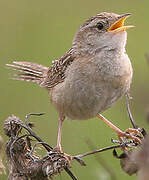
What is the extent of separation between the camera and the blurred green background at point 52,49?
21.0 ft

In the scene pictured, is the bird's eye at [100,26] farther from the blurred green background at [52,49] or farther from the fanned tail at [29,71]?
the fanned tail at [29,71]

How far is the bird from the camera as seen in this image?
170 inches

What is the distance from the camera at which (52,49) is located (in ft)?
27.9

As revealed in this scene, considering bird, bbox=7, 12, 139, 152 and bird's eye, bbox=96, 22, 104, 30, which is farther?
bird's eye, bbox=96, 22, 104, 30

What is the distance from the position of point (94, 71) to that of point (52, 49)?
13.8 feet

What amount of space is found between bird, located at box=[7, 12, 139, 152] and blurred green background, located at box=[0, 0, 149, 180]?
0.99 metres

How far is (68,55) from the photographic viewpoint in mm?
4777

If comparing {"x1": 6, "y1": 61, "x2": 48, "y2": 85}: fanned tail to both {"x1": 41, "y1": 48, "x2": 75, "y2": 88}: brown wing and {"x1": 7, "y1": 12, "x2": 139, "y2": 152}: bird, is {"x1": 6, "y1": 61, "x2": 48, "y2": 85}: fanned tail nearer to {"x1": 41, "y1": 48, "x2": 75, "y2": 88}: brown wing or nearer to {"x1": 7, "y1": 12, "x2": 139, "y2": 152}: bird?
{"x1": 41, "y1": 48, "x2": 75, "y2": 88}: brown wing

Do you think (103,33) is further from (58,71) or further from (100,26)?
(58,71)

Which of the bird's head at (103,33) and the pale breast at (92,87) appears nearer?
the pale breast at (92,87)

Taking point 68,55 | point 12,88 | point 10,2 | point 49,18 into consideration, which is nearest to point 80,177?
point 68,55

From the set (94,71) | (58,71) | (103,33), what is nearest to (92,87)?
(94,71)

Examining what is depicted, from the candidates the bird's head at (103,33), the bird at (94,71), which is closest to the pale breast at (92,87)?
the bird at (94,71)

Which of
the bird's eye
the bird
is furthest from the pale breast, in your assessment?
the bird's eye
